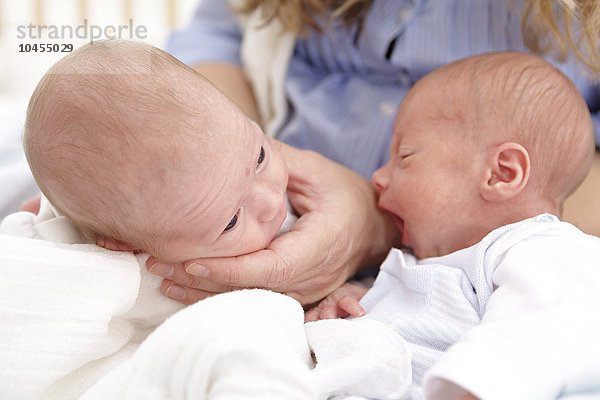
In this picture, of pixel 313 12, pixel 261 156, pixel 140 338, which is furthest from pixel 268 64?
pixel 140 338

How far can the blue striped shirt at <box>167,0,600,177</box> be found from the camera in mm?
1084

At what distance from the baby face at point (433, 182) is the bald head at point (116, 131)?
298 millimetres

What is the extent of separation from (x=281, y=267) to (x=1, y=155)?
1.71 ft

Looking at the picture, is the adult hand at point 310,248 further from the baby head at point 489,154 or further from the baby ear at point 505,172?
the baby ear at point 505,172

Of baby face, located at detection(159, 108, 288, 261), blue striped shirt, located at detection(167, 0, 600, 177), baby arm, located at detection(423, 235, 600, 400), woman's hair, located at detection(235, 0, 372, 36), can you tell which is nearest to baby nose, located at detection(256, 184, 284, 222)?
baby face, located at detection(159, 108, 288, 261)

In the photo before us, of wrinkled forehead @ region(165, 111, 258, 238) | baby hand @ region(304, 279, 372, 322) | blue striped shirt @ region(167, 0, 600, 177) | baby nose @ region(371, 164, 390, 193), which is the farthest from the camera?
blue striped shirt @ region(167, 0, 600, 177)

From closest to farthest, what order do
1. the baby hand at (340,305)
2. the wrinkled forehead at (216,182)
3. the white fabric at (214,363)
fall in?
1. the white fabric at (214,363)
2. the wrinkled forehead at (216,182)
3. the baby hand at (340,305)

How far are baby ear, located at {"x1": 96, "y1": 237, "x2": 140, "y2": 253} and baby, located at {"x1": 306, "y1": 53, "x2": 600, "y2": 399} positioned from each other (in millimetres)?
217

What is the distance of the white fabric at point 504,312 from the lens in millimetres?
593

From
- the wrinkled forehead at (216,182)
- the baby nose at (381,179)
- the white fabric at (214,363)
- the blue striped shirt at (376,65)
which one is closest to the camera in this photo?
the white fabric at (214,363)

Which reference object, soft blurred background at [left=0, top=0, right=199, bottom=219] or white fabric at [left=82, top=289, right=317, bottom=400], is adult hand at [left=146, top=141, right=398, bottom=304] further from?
soft blurred background at [left=0, top=0, right=199, bottom=219]

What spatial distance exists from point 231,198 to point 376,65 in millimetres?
535

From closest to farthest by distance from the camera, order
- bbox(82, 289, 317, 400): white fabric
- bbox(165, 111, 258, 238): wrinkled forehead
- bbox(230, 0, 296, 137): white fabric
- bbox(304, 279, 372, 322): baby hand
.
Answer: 1. bbox(82, 289, 317, 400): white fabric
2. bbox(165, 111, 258, 238): wrinkled forehead
3. bbox(304, 279, 372, 322): baby hand
4. bbox(230, 0, 296, 137): white fabric

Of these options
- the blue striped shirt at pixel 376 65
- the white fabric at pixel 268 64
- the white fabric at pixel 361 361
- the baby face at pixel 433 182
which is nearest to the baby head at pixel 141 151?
the white fabric at pixel 361 361
